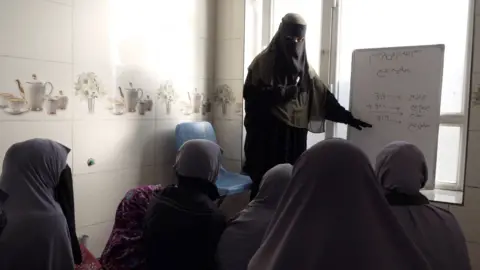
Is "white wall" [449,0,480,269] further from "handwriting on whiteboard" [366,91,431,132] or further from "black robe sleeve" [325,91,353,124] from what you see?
"black robe sleeve" [325,91,353,124]

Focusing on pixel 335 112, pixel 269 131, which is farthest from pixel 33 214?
pixel 335 112

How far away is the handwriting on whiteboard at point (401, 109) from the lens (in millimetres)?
2805

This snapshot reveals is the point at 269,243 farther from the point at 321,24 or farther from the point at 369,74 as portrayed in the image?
the point at 321,24

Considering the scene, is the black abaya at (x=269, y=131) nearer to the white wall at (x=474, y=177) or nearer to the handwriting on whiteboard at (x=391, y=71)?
the handwriting on whiteboard at (x=391, y=71)

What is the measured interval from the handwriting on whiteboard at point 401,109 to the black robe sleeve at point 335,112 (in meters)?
0.16

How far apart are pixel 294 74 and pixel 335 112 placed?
400 mm

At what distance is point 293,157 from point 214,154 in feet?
3.77

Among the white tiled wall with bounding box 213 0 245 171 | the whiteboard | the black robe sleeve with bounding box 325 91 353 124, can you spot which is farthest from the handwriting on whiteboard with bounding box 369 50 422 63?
the white tiled wall with bounding box 213 0 245 171

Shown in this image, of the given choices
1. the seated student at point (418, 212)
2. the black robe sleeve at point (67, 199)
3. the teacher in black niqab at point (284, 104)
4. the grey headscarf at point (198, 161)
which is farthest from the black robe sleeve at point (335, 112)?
the black robe sleeve at point (67, 199)

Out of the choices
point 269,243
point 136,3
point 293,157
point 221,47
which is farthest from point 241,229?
point 221,47

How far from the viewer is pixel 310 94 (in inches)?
120

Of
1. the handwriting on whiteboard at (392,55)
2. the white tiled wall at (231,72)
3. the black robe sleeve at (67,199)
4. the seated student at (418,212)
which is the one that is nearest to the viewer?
the seated student at (418,212)

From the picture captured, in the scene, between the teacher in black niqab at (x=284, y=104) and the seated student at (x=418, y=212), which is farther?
the teacher in black niqab at (x=284, y=104)

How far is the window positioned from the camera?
110 inches
